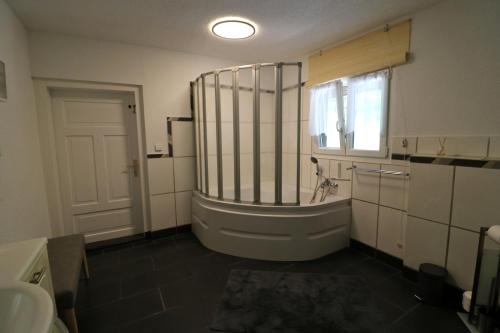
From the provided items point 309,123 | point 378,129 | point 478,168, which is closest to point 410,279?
point 478,168

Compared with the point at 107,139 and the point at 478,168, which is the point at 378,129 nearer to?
the point at 478,168

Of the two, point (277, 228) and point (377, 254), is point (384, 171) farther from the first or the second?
point (277, 228)

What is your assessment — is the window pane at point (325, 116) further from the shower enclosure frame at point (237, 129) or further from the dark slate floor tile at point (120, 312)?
the dark slate floor tile at point (120, 312)

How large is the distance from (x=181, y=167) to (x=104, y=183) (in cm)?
89

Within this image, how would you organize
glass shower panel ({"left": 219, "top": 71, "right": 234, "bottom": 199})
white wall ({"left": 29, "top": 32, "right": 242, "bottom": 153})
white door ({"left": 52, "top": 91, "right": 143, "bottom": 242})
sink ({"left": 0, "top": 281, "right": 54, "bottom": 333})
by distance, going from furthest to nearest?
glass shower panel ({"left": 219, "top": 71, "right": 234, "bottom": 199}) → white door ({"left": 52, "top": 91, "right": 143, "bottom": 242}) → white wall ({"left": 29, "top": 32, "right": 242, "bottom": 153}) → sink ({"left": 0, "top": 281, "right": 54, "bottom": 333})

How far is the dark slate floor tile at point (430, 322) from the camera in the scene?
1559 millimetres

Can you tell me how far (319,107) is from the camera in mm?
2873

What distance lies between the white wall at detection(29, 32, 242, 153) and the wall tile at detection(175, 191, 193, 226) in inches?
26.1

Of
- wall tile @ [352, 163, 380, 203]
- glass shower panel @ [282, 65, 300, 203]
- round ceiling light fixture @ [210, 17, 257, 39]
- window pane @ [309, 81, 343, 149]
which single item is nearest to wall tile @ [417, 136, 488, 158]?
wall tile @ [352, 163, 380, 203]

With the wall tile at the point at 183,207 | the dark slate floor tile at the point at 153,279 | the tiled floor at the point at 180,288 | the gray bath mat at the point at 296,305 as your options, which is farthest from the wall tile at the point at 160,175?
the gray bath mat at the point at 296,305

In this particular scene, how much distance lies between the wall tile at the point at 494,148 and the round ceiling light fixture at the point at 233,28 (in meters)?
2.09

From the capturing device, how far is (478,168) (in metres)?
1.62

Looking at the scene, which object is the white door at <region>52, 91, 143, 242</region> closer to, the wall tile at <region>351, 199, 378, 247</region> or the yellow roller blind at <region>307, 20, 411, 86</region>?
the yellow roller blind at <region>307, 20, 411, 86</region>

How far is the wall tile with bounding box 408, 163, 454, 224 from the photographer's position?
1.79 m
